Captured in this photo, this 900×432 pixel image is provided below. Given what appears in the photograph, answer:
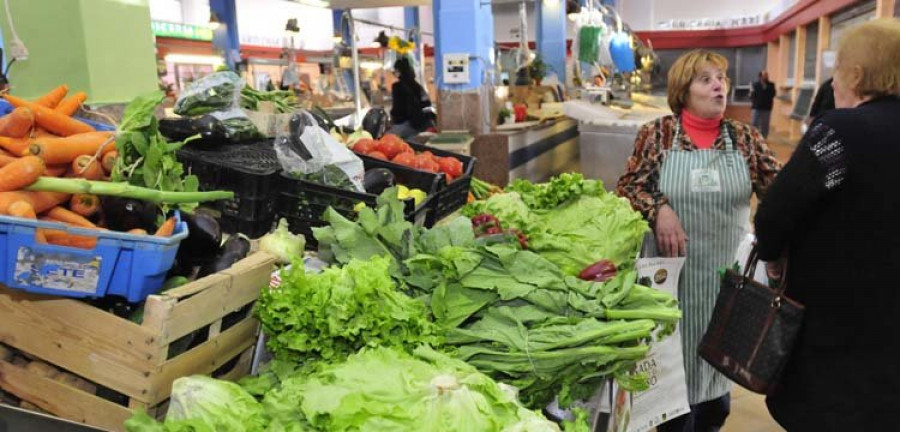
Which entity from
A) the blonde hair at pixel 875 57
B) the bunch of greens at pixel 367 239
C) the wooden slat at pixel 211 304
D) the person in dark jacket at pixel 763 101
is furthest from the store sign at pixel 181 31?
the blonde hair at pixel 875 57

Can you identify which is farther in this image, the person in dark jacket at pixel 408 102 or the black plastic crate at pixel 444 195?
the person in dark jacket at pixel 408 102

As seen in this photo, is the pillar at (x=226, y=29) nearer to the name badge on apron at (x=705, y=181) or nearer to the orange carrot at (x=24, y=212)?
the name badge on apron at (x=705, y=181)

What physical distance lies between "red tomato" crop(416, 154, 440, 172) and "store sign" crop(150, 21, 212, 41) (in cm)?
1525

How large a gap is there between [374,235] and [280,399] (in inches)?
28.2

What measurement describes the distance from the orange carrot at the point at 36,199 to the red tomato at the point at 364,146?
1587mm

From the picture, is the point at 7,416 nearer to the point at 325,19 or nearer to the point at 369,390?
the point at 369,390

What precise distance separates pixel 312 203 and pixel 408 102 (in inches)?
258

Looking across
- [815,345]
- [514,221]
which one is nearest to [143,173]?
[514,221]

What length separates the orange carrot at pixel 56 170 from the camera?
180 cm

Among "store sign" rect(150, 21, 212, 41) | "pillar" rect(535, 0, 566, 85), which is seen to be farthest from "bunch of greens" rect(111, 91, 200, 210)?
"store sign" rect(150, 21, 212, 41)

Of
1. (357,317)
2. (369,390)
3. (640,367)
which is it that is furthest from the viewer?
(640,367)

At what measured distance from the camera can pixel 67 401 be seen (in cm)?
164

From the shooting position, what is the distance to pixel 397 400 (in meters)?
1.30

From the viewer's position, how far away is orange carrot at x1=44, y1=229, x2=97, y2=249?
156 cm
